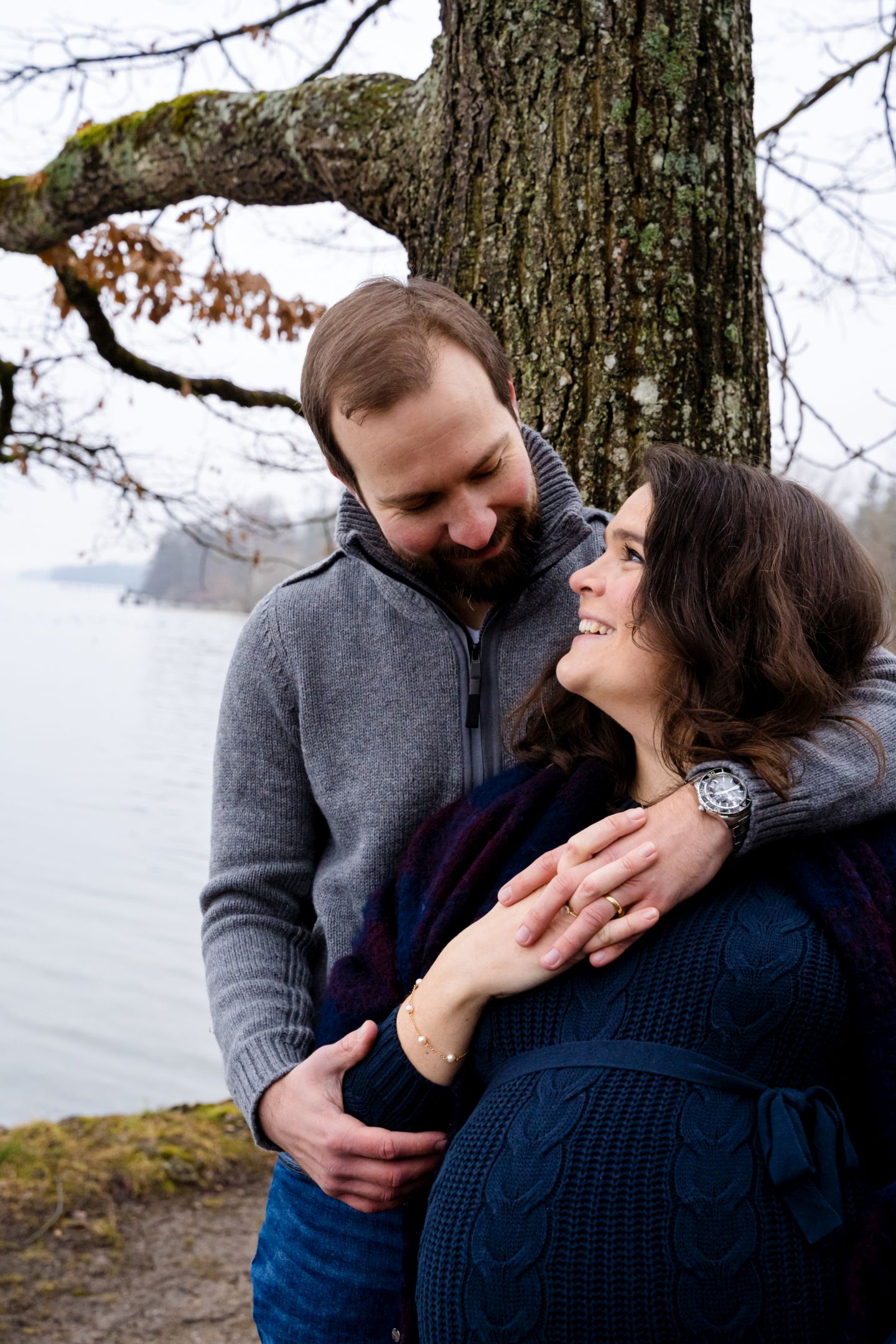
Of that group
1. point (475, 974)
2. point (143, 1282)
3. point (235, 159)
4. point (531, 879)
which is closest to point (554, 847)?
point (531, 879)

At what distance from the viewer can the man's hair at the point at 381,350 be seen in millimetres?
1775

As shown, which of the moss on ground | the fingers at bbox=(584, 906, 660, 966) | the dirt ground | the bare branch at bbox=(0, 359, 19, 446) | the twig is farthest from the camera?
the bare branch at bbox=(0, 359, 19, 446)

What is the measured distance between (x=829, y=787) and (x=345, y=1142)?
2.76 feet

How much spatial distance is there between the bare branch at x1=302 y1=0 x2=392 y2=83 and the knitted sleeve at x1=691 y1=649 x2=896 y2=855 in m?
3.29

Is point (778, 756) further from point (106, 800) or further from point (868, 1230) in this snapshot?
point (106, 800)

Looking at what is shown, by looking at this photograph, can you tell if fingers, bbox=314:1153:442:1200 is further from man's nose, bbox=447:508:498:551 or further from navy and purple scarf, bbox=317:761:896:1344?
man's nose, bbox=447:508:498:551

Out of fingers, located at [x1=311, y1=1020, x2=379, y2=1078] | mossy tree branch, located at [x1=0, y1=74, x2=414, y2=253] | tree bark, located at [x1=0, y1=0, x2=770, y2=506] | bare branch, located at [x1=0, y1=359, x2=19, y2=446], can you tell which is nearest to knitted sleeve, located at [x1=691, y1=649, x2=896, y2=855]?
fingers, located at [x1=311, y1=1020, x2=379, y2=1078]

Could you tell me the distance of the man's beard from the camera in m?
1.88

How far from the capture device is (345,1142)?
1.61 meters

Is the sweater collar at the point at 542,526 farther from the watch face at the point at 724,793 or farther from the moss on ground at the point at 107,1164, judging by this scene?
the moss on ground at the point at 107,1164

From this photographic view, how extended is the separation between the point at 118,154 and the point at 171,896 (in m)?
7.34

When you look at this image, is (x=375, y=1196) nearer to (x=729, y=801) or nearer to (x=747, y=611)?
(x=729, y=801)

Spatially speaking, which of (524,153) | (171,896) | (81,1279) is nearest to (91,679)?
(171,896)

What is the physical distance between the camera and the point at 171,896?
9.65m
